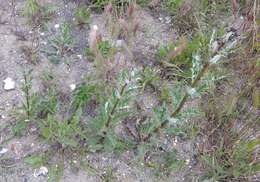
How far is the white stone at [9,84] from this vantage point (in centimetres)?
202

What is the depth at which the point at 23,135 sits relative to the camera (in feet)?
6.27

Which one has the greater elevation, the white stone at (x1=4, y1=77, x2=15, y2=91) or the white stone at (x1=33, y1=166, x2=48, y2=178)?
the white stone at (x1=4, y1=77, x2=15, y2=91)

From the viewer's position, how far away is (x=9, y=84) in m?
2.03

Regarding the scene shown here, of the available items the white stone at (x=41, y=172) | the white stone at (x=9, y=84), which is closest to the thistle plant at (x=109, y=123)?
the white stone at (x=41, y=172)

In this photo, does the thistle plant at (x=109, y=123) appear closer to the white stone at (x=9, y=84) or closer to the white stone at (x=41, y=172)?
the white stone at (x=41, y=172)

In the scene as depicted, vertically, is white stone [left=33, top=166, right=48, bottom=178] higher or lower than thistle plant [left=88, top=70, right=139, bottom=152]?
lower

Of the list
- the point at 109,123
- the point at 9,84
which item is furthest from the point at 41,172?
the point at 9,84

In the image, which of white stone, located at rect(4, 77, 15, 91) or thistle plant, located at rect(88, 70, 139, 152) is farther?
white stone, located at rect(4, 77, 15, 91)

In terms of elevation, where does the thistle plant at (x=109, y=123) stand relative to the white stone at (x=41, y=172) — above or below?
above

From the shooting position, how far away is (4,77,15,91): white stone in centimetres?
202

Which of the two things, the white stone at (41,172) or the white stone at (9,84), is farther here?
the white stone at (9,84)

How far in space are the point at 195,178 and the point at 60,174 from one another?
63 centimetres

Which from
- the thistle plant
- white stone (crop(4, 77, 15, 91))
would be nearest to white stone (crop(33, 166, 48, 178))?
the thistle plant

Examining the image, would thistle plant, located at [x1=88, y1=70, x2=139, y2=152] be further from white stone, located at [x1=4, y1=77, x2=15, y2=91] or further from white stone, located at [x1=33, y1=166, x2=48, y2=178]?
white stone, located at [x1=4, y1=77, x2=15, y2=91]
